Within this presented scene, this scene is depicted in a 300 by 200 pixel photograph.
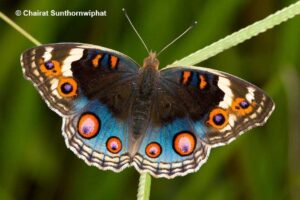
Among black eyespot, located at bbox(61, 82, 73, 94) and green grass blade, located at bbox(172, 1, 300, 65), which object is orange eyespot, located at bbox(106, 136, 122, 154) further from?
green grass blade, located at bbox(172, 1, 300, 65)

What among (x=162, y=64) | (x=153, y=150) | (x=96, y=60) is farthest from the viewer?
(x=162, y=64)

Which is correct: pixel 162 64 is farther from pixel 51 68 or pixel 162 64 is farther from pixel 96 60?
pixel 51 68

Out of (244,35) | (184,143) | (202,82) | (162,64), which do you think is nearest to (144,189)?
(244,35)

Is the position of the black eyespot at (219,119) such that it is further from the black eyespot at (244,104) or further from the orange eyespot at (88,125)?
the orange eyespot at (88,125)

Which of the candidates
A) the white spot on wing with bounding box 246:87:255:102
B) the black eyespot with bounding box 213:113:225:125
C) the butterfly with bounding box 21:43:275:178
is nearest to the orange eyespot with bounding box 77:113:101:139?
the butterfly with bounding box 21:43:275:178

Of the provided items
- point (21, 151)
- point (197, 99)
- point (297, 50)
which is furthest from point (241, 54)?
point (21, 151)

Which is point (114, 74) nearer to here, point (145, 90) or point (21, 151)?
point (145, 90)
